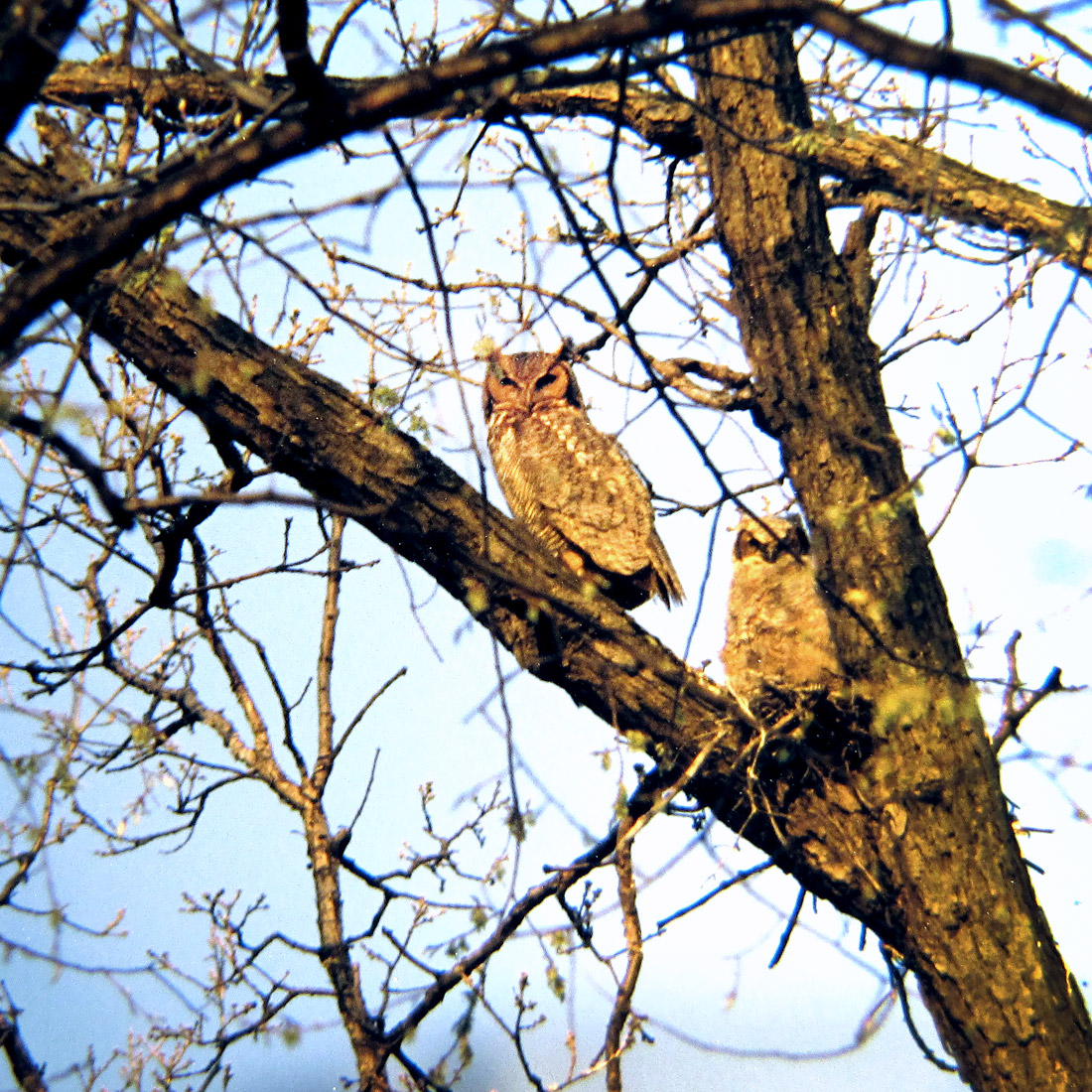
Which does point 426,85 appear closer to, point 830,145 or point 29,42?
point 29,42

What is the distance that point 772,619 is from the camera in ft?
11.3

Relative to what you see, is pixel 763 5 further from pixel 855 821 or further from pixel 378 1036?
pixel 378 1036

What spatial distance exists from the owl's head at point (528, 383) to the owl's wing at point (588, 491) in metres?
0.19

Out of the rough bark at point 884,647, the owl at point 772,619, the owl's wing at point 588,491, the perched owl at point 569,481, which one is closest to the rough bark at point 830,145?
the rough bark at point 884,647

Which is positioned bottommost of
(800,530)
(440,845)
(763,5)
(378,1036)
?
(378,1036)

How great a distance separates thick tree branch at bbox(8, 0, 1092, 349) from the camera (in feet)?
3.95

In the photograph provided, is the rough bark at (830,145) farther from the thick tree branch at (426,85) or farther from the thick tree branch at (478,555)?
the thick tree branch at (426,85)

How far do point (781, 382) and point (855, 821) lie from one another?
1.13 m

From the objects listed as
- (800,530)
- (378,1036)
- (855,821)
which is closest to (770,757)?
(855,821)

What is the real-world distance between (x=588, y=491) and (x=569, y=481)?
0.34ft

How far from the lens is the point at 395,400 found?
7.25 feet

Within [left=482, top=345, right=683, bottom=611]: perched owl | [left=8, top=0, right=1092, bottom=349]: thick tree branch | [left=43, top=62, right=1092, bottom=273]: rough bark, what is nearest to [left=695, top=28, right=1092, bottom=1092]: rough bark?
[left=43, top=62, right=1092, bottom=273]: rough bark

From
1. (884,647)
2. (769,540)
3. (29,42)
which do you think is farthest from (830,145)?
(29,42)

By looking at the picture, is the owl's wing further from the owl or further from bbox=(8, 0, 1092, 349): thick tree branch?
bbox=(8, 0, 1092, 349): thick tree branch
